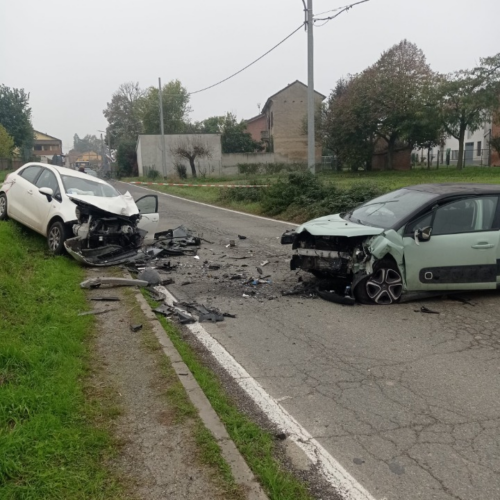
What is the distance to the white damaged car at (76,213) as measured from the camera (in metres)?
9.13

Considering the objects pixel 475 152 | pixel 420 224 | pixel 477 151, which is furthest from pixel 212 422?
pixel 475 152

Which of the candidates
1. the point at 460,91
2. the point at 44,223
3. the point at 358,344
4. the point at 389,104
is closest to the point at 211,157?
the point at 389,104

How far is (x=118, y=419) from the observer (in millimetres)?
3793

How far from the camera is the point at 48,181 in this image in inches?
403

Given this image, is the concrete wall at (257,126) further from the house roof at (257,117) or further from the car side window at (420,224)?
the car side window at (420,224)

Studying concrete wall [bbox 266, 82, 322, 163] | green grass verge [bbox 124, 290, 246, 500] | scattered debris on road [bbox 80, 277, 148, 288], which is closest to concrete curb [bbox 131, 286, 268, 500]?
green grass verge [bbox 124, 290, 246, 500]

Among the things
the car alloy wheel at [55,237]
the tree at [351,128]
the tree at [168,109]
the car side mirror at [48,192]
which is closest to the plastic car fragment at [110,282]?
the car alloy wheel at [55,237]

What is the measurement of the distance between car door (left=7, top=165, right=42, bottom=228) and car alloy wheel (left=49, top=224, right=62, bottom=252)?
85 centimetres

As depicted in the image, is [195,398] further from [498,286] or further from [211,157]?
[211,157]

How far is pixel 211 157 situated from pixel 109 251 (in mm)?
49560

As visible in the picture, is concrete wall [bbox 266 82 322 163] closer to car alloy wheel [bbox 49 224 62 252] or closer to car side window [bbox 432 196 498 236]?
car alloy wheel [bbox 49 224 62 252]

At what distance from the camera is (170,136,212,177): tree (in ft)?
171

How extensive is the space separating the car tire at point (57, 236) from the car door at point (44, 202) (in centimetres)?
22

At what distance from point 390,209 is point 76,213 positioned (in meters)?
5.39
